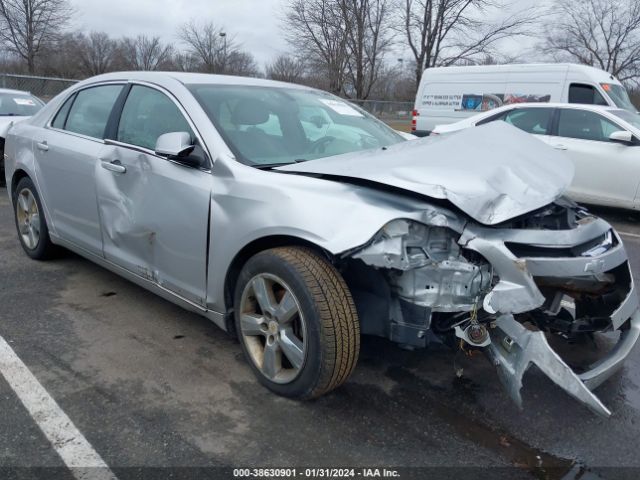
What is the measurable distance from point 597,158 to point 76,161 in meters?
6.38

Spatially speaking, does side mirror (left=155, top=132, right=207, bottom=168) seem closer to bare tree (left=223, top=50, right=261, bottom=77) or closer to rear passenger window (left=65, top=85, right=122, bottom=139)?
rear passenger window (left=65, top=85, right=122, bottom=139)

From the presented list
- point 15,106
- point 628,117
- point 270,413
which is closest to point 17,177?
point 270,413

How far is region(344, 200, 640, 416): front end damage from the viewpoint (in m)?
2.28

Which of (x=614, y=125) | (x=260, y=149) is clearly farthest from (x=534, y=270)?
(x=614, y=125)

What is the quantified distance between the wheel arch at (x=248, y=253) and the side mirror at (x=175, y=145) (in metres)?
0.64

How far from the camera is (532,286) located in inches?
89.2

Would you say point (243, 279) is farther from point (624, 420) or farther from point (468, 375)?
point (624, 420)

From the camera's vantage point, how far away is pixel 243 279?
276 cm

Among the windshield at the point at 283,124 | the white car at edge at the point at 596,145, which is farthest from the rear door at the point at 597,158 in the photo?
the windshield at the point at 283,124

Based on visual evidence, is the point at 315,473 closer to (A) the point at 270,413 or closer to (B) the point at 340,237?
(A) the point at 270,413

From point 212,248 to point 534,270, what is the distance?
158 cm

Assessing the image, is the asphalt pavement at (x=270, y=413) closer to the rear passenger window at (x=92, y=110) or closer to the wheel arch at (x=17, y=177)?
the rear passenger window at (x=92, y=110)

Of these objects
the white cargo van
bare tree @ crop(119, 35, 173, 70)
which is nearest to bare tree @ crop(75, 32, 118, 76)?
bare tree @ crop(119, 35, 173, 70)

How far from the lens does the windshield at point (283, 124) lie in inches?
120
